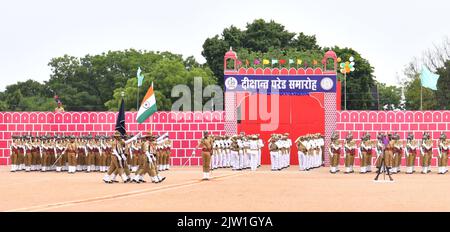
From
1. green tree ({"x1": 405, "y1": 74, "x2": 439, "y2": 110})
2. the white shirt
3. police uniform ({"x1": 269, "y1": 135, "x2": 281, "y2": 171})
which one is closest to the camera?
police uniform ({"x1": 269, "y1": 135, "x2": 281, "y2": 171})

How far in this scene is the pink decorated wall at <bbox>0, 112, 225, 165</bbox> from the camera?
1650 inches

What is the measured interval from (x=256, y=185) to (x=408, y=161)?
10.9 m

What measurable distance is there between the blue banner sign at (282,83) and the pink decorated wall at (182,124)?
1.75m

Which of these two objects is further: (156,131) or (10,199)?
(156,131)

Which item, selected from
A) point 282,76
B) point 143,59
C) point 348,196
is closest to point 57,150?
point 282,76

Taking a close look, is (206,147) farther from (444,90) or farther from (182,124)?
(444,90)

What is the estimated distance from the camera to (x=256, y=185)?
27.2 m

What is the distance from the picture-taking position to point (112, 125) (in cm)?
4231

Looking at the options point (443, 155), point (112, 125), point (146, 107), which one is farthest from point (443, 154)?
point (112, 125)

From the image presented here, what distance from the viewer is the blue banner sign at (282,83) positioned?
40.0 metres

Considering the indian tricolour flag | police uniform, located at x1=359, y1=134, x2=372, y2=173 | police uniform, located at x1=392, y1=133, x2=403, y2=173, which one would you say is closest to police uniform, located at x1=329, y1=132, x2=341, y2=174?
police uniform, located at x1=359, y1=134, x2=372, y2=173

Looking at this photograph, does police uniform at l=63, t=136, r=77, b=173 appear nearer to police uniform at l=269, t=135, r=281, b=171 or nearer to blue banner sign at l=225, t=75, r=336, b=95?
blue banner sign at l=225, t=75, r=336, b=95

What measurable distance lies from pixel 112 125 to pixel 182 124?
3218 mm

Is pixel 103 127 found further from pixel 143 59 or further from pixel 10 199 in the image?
pixel 143 59
